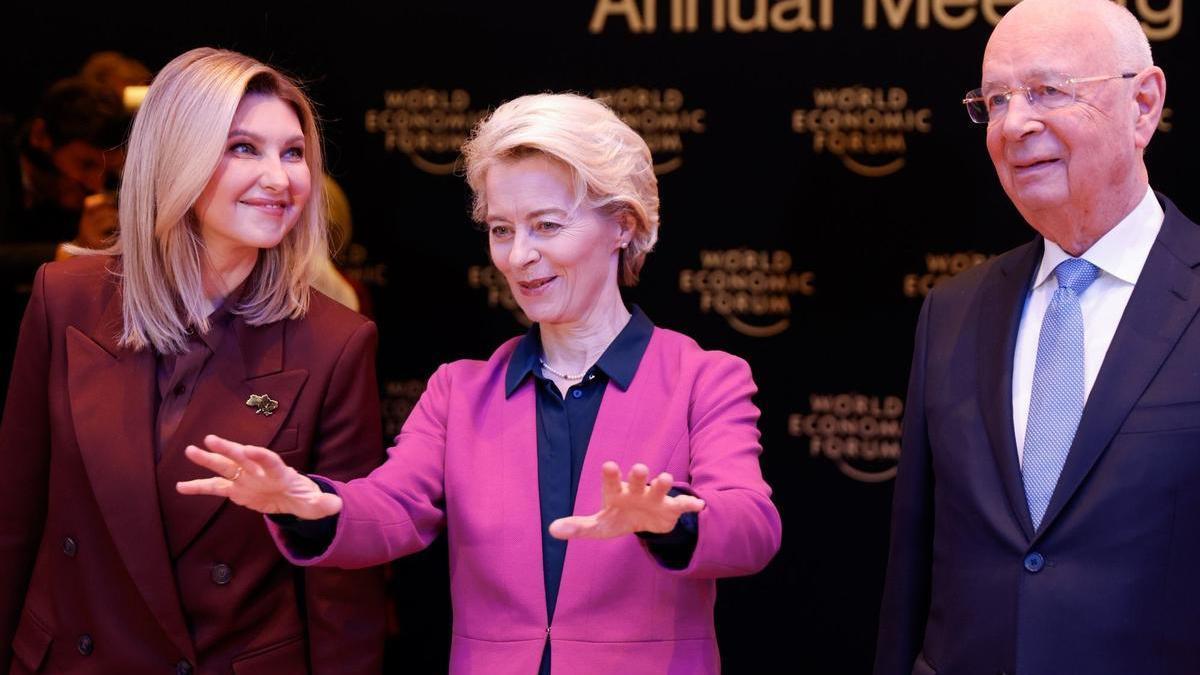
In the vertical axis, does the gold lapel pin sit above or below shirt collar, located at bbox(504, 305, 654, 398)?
below

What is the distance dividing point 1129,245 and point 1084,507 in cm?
49

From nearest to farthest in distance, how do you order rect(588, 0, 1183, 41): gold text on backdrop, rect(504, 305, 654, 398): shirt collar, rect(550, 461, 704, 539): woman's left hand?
rect(550, 461, 704, 539): woman's left hand < rect(504, 305, 654, 398): shirt collar < rect(588, 0, 1183, 41): gold text on backdrop

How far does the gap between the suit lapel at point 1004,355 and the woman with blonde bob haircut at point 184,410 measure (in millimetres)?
1164

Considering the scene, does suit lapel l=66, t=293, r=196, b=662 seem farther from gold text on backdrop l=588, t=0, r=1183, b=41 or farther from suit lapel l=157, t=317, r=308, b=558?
gold text on backdrop l=588, t=0, r=1183, b=41

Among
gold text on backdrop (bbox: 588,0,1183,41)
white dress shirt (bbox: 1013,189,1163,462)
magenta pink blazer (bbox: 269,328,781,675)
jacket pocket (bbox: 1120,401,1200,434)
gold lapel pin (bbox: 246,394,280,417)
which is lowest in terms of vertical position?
magenta pink blazer (bbox: 269,328,781,675)

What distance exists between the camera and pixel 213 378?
3070mm

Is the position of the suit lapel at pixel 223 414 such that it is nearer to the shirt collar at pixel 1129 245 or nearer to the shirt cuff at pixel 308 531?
the shirt cuff at pixel 308 531

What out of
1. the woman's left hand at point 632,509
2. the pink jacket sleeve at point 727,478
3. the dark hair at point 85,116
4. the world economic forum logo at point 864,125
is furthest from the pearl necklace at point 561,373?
the dark hair at point 85,116

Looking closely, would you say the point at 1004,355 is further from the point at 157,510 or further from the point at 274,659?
the point at 157,510

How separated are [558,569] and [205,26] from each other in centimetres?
237

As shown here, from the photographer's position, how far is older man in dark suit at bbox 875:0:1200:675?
2580 mm

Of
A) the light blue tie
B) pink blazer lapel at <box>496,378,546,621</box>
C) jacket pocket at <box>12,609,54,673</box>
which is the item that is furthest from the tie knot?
jacket pocket at <box>12,609,54,673</box>

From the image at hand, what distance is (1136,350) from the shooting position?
2.65m

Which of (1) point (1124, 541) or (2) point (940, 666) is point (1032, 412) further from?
(2) point (940, 666)
